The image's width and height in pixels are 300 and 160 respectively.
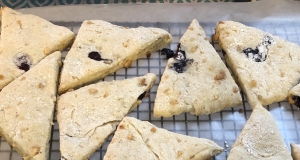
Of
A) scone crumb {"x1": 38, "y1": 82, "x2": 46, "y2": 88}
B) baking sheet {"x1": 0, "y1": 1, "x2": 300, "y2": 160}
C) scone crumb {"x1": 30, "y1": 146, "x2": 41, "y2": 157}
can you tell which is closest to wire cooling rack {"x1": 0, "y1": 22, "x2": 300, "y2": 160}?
baking sheet {"x1": 0, "y1": 1, "x2": 300, "y2": 160}

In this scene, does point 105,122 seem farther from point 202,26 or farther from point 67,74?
point 202,26

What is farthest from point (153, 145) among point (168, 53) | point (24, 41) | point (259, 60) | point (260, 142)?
point (24, 41)

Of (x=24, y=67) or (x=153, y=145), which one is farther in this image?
(x=24, y=67)

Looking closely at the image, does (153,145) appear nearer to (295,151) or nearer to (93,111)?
(93,111)

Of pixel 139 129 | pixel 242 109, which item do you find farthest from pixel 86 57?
pixel 242 109

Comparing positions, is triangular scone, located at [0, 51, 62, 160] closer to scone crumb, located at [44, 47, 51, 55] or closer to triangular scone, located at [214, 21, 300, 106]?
scone crumb, located at [44, 47, 51, 55]

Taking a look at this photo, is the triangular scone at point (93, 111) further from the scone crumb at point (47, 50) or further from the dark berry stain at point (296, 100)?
the dark berry stain at point (296, 100)

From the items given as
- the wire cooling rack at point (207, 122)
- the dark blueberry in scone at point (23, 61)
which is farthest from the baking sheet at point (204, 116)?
the dark blueberry in scone at point (23, 61)
